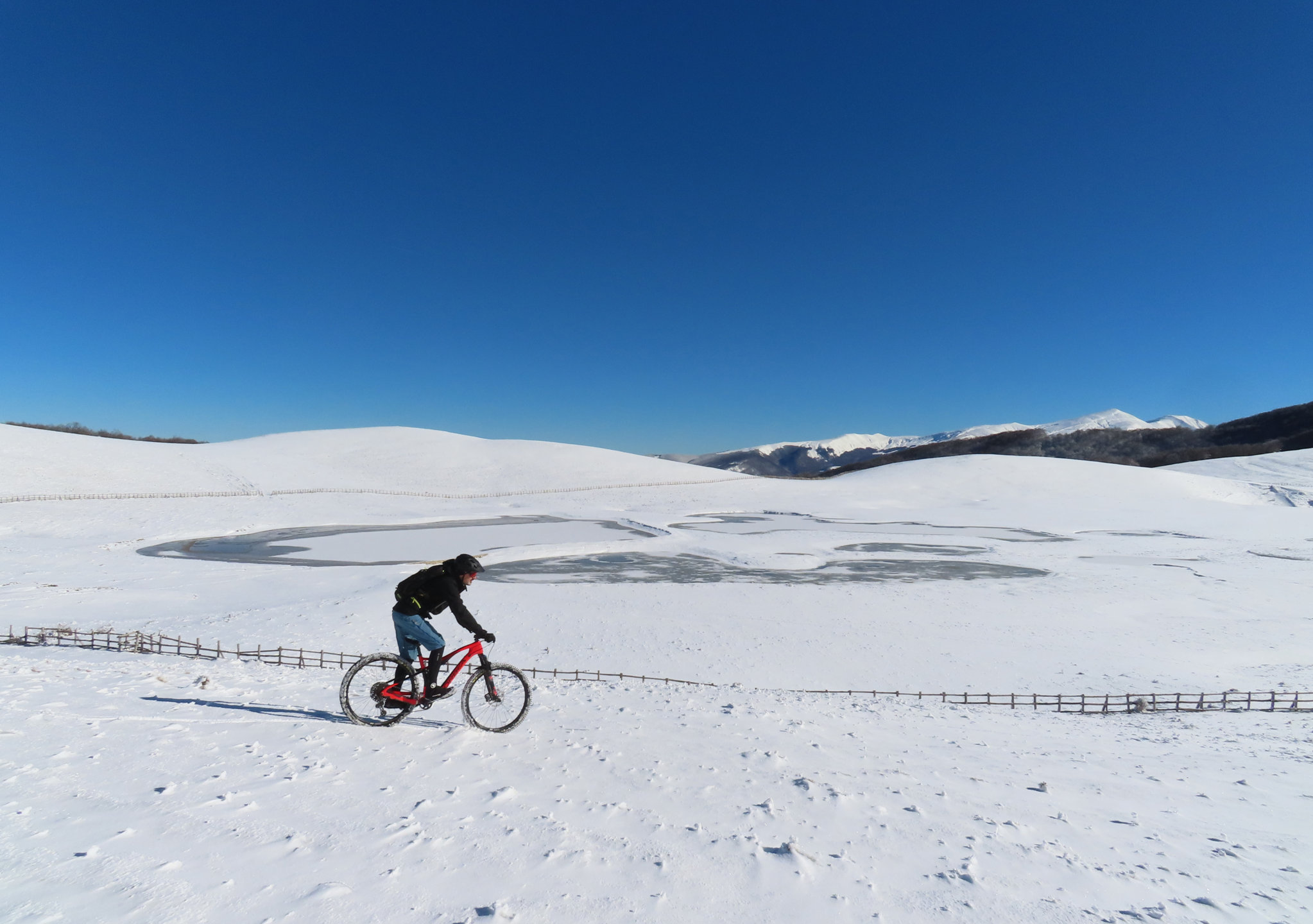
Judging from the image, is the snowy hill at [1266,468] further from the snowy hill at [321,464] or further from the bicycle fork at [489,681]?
the bicycle fork at [489,681]

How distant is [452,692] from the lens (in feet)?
25.1

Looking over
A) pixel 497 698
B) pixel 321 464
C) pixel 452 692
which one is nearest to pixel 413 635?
pixel 452 692

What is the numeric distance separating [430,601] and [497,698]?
1.52m

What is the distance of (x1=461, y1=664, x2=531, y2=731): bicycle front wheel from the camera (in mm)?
7555

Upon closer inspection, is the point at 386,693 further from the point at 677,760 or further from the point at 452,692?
the point at 677,760

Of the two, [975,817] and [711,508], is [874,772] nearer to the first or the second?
[975,817]

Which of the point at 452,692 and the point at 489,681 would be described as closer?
the point at 489,681

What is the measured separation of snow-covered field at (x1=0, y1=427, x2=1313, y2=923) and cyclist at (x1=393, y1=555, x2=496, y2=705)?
41.1 inches

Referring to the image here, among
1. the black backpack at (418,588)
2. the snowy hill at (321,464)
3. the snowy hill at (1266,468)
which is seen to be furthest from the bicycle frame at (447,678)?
the snowy hill at (1266,468)

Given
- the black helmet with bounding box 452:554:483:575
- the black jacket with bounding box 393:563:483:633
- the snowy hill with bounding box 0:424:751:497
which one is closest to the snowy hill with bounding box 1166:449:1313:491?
the snowy hill with bounding box 0:424:751:497

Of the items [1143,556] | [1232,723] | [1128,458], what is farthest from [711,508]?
[1128,458]

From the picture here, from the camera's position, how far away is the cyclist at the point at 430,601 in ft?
22.7

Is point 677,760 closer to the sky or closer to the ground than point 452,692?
closer to the ground

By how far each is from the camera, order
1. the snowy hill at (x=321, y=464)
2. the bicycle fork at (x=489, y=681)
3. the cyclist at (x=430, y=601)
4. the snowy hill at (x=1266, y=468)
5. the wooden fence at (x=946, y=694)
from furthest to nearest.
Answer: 1. the snowy hill at (x=1266, y=468)
2. the snowy hill at (x=321, y=464)
3. the wooden fence at (x=946, y=694)
4. the bicycle fork at (x=489, y=681)
5. the cyclist at (x=430, y=601)
